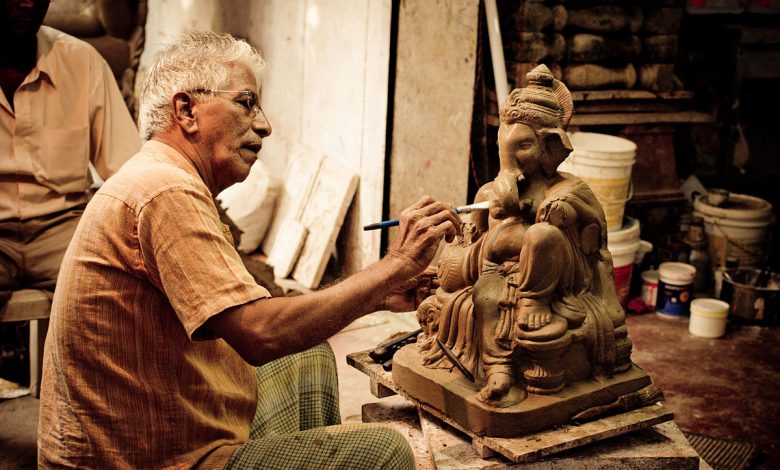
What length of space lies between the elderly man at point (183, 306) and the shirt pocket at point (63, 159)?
1.80 meters

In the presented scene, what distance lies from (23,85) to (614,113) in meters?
4.06

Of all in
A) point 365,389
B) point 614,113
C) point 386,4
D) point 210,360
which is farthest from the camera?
point 614,113

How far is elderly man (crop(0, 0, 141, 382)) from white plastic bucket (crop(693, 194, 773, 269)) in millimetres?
4283

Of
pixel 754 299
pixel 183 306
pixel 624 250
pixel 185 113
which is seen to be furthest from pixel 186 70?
pixel 754 299

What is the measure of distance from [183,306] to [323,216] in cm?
396

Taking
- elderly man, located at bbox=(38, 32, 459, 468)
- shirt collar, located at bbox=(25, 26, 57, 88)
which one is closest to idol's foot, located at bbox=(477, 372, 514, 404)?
elderly man, located at bbox=(38, 32, 459, 468)

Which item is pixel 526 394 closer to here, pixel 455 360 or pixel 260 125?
pixel 455 360

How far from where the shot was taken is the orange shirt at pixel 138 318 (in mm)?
2146

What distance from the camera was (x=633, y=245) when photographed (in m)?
5.65

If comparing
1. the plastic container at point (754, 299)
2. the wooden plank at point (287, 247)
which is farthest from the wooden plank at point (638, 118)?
the wooden plank at point (287, 247)

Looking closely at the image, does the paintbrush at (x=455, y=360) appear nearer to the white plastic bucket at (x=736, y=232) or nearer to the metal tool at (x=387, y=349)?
the metal tool at (x=387, y=349)

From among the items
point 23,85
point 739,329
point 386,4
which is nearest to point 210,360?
point 23,85

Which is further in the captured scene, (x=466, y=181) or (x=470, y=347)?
(x=466, y=181)

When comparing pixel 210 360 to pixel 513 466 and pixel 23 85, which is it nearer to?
pixel 513 466
